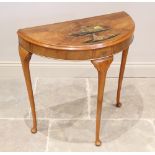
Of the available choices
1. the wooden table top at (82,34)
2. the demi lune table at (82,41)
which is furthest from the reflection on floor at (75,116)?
the wooden table top at (82,34)

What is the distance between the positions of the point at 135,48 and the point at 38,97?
712mm

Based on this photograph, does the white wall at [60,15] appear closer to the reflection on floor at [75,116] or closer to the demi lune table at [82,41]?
the reflection on floor at [75,116]

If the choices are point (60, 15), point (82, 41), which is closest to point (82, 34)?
point (82, 41)

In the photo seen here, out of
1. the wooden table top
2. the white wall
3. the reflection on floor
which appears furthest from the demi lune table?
the white wall

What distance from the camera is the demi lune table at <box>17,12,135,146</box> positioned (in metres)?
1.36

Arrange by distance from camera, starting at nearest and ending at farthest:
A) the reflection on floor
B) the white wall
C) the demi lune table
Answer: the demi lune table
the reflection on floor
the white wall

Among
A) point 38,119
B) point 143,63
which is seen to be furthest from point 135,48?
point 38,119

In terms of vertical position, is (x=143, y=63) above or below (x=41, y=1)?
below

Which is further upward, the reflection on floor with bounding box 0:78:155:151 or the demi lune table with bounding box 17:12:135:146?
the demi lune table with bounding box 17:12:135:146

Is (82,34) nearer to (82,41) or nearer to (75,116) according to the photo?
(82,41)

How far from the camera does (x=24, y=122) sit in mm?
1846

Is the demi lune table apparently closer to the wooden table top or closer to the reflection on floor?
the wooden table top

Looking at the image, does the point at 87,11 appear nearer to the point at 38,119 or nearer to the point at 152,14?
the point at 152,14

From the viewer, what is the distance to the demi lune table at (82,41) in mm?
1362
